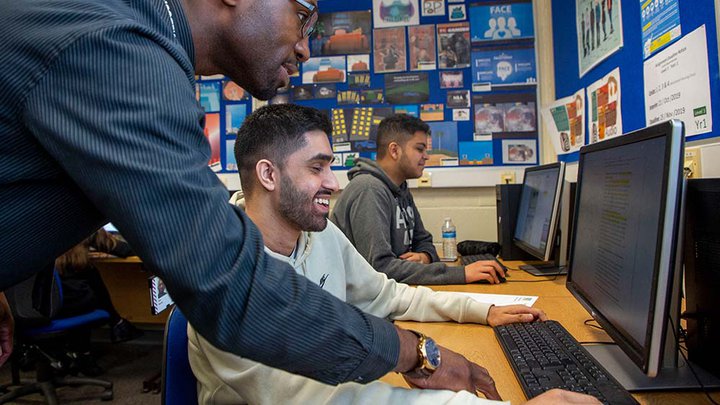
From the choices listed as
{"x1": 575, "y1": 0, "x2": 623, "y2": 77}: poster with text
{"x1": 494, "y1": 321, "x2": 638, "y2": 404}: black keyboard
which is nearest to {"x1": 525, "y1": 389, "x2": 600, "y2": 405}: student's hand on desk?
{"x1": 494, "y1": 321, "x2": 638, "y2": 404}: black keyboard

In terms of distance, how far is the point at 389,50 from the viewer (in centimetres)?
315

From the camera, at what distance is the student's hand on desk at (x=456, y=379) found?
0.70m

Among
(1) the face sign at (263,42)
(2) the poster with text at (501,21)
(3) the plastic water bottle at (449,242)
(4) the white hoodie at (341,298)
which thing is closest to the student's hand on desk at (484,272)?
(4) the white hoodie at (341,298)

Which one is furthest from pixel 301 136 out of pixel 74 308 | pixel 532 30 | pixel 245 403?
pixel 532 30

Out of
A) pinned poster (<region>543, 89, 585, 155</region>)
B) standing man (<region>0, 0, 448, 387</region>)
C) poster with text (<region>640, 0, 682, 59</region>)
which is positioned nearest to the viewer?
standing man (<region>0, 0, 448, 387</region>)

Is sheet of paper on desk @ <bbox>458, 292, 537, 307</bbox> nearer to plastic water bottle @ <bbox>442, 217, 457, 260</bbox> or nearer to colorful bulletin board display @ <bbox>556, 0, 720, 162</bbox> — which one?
colorful bulletin board display @ <bbox>556, 0, 720, 162</bbox>

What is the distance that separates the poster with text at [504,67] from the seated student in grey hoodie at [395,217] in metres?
0.78

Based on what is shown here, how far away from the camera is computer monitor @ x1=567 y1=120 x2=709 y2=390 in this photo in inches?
25.1

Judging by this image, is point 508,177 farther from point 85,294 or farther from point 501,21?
point 85,294

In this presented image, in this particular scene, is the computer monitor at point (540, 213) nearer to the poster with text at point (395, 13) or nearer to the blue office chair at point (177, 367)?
the blue office chair at point (177, 367)

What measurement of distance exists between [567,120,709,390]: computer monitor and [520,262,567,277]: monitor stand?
769 millimetres

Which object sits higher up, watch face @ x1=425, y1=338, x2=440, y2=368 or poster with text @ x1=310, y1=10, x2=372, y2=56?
poster with text @ x1=310, y1=10, x2=372, y2=56

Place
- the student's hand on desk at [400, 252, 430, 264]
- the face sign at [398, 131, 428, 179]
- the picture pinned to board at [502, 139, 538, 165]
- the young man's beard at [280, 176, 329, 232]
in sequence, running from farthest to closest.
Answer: the picture pinned to board at [502, 139, 538, 165] < the face sign at [398, 131, 428, 179] < the student's hand on desk at [400, 252, 430, 264] < the young man's beard at [280, 176, 329, 232]

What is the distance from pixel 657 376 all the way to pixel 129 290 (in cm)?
332
